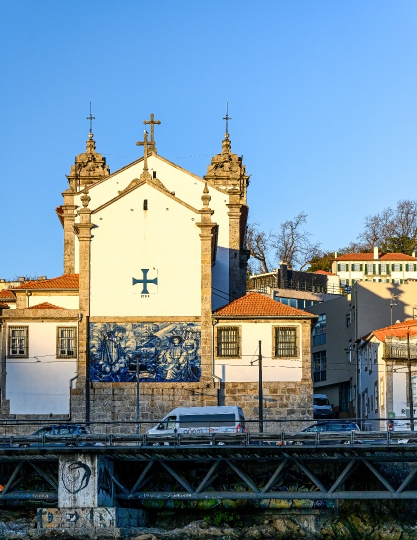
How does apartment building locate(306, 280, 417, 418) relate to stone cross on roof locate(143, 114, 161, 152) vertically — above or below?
below

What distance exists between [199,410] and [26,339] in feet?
53.5

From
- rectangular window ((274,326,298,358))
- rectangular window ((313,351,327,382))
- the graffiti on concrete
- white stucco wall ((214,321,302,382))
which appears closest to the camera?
the graffiti on concrete

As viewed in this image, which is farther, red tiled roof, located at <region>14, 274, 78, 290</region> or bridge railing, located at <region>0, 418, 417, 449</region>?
red tiled roof, located at <region>14, 274, 78, 290</region>

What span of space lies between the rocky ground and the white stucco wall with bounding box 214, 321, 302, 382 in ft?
53.1

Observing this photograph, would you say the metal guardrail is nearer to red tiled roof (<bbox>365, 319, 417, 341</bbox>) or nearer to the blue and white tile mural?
the blue and white tile mural

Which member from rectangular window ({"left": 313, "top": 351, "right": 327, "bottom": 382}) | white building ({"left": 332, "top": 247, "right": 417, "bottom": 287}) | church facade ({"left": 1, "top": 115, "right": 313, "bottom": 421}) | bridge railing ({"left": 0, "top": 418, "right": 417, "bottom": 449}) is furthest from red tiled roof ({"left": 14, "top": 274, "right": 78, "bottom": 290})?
white building ({"left": 332, "top": 247, "right": 417, "bottom": 287})

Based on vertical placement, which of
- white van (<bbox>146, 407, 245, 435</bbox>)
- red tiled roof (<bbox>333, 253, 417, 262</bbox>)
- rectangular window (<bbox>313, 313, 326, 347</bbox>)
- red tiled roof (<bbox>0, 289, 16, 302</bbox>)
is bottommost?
white van (<bbox>146, 407, 245, 435</bbox>)

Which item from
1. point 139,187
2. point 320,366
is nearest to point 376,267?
point 320,366

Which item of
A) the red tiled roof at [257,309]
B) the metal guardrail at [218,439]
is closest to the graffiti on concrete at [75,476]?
the metal guardrail at [218,439]

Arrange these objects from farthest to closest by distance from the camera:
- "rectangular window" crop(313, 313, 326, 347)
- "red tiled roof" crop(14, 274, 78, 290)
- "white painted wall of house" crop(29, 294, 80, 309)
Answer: "rectangular window" crop(313, 313, 326, 347) → "red tiled roof" crop(14, 274, 78, 290) → "white painted wall of house" crop(29, 294, 80, 309)

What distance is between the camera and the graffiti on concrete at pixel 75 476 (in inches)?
1810

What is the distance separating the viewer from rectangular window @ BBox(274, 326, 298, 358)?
6538cm

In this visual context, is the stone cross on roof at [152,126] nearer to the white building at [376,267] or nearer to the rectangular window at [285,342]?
the rectangular window at [285,342]

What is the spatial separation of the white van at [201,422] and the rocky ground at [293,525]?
3.99 metres
